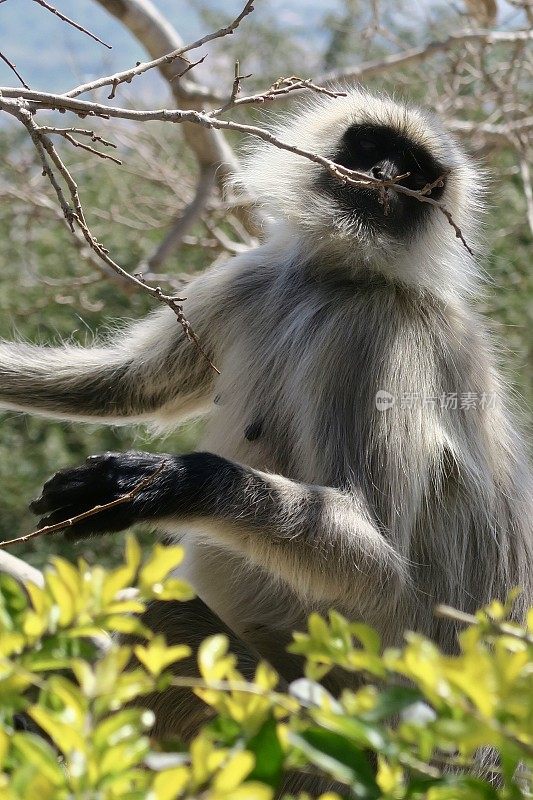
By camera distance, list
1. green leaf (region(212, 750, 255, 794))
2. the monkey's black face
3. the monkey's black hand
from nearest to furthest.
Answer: green leaf (region(212, 750, 255, 794)), the monkey's black hand, the monkey's black face

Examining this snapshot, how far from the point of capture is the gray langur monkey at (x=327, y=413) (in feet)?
8.55

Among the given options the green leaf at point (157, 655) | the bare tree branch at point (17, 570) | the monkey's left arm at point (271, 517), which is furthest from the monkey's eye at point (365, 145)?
the green leaf at point (157, 655)

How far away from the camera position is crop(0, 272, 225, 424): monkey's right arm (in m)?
3.30

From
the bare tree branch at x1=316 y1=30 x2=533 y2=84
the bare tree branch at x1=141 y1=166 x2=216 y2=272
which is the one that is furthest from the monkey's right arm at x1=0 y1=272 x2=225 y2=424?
the bare tree branch at x1=316 y1=30 x2=533 y2=84

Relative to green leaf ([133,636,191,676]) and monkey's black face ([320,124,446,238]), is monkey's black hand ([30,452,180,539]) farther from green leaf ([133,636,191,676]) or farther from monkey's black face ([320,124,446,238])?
green leaf ([133,636,191,676])

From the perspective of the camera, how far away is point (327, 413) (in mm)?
2867

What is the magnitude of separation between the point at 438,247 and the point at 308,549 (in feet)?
3.76

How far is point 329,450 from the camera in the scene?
282 centimetres

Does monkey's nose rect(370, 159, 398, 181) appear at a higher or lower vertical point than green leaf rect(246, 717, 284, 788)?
higher

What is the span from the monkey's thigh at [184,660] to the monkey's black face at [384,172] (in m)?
1.26

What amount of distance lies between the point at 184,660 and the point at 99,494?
0.47m

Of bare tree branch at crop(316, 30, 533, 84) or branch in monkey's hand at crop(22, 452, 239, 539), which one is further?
bare tree branch at crop(316, 30, 533, 84)

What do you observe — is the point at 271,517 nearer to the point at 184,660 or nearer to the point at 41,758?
the point at 184,660

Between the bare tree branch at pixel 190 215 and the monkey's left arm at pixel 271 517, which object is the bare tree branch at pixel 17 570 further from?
the bare tree branch at pixel 190 215
